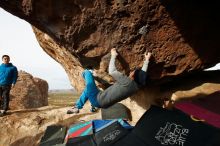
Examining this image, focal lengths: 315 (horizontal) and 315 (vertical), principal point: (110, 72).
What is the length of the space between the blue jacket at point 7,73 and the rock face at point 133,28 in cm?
432

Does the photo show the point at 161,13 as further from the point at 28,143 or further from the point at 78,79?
→ the point at 28,143

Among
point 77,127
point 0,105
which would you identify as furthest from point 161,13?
point 0,105

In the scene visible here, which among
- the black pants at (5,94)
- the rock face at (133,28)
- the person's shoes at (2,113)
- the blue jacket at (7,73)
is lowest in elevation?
the person's shoes at (2,113)

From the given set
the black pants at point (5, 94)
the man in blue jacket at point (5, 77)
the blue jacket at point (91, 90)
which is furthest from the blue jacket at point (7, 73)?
the blue jacket at point (91, 90)

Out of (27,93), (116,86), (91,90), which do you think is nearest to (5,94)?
(91,90)

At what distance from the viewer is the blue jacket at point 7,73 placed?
11392 mm

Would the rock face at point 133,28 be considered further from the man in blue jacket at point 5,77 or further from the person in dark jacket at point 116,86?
the man in blue jacket at point 5,77

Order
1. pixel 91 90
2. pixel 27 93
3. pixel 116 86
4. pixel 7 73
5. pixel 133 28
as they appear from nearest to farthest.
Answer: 1. pixel 116 86
2. pixel 133 28
3. pixel 91 90
4. pixel 7 73
5. pixel 27 93

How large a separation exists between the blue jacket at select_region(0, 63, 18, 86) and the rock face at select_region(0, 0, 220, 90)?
432 centimetres

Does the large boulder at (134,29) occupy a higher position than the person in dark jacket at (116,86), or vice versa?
the large boulder at (134,29)

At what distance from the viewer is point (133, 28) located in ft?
24.0

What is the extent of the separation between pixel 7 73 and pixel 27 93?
31.4 ft

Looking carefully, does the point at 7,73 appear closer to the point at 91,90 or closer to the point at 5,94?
the point at 5,94

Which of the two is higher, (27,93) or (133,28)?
(133,28)
